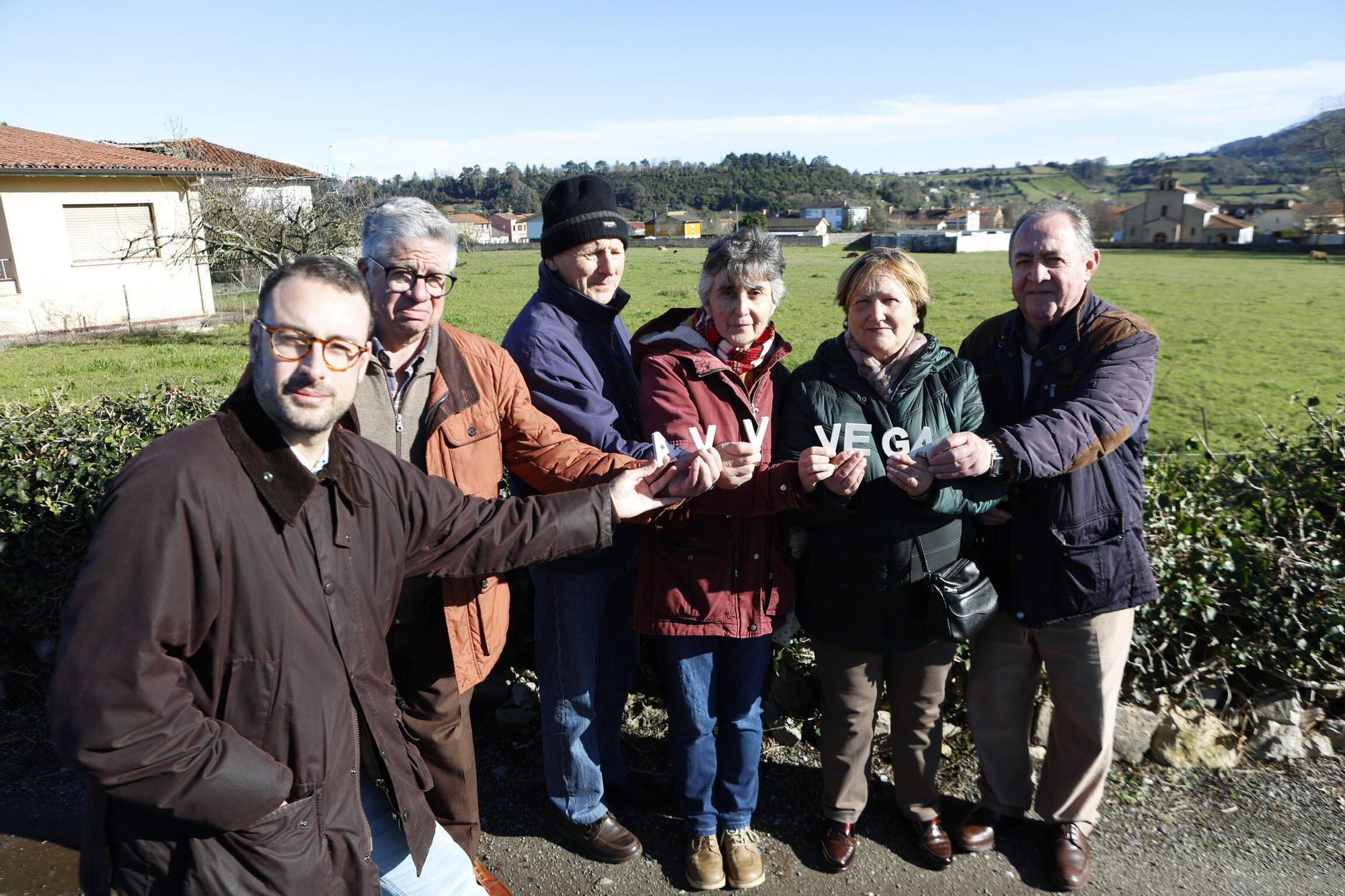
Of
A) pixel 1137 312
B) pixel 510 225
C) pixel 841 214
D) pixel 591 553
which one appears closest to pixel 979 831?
pixel 591 553

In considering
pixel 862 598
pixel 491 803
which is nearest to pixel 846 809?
pixel 862 598

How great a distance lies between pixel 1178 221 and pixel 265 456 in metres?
118

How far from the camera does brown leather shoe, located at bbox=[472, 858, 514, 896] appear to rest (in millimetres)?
3232

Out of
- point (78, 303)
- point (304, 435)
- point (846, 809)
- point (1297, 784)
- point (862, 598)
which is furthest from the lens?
point (78, 303)

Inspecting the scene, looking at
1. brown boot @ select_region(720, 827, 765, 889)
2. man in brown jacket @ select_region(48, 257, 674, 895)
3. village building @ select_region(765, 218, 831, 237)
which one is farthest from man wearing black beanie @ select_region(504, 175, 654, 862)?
village building @ select_region(765, 218, 831, 237)

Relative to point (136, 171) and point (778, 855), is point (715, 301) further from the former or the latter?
point (136, 171)

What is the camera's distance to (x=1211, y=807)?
3.62m

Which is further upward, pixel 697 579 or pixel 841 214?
pixel 841 214

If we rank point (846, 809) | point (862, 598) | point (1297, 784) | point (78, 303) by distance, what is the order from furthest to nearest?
point (78, 303), point (1297, 784), point (846, 809), point (862, 598)

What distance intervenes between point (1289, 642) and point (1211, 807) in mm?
828

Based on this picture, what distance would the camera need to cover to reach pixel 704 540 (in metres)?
3.18

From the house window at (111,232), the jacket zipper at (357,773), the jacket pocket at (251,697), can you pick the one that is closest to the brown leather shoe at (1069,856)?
the jacket zipper at (357,773)

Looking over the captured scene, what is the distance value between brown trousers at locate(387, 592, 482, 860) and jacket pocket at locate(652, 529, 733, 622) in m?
0.76

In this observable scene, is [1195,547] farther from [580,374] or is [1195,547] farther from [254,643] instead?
[254,643]
